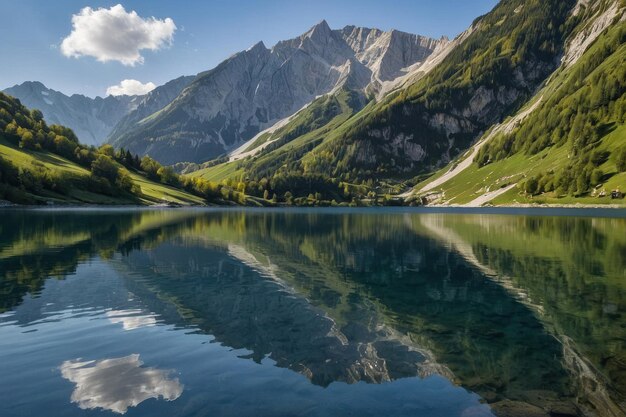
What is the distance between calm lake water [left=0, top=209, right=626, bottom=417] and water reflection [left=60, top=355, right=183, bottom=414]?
0.09 m

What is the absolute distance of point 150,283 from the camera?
38.9 m

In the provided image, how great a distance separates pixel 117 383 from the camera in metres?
17.8

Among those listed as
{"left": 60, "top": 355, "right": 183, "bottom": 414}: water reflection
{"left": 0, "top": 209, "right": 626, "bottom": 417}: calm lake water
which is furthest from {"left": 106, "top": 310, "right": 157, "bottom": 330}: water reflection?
{"left": 60, "top": 355, "right": 183, "bottom": 414}: water reflection

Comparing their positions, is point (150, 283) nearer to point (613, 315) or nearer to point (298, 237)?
point (613, 315)

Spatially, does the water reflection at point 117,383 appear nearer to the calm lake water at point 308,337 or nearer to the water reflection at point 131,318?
the calm lake water at point 308,337

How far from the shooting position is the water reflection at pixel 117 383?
53.1 feet

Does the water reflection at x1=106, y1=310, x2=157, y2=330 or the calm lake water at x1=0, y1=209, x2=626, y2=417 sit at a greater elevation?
the calm lake water at x1=0, y1=209, x2=626, y2=417

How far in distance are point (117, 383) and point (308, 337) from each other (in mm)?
10720

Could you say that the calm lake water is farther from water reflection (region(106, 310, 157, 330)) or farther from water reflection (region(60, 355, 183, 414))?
water reflection (region(106, 310, 157, 330))

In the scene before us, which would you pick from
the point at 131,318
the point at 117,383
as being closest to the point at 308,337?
the point at 117,383

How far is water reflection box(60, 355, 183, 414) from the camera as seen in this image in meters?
16.2

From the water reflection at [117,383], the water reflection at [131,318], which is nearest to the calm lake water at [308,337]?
the water reflection at [117,383]

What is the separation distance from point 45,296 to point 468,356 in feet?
104

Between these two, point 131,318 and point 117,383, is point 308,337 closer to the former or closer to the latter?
point 117,383
